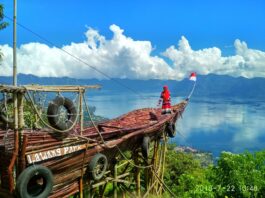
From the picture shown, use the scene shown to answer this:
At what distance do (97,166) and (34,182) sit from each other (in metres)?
2.84

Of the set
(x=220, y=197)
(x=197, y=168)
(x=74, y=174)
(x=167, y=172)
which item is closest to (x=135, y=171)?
(x=220, y=197)

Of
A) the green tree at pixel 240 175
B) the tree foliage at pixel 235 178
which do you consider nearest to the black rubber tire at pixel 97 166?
the tree foliage at pixel 235 178

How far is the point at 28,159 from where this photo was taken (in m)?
10.9

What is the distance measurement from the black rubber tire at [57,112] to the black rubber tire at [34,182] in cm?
145

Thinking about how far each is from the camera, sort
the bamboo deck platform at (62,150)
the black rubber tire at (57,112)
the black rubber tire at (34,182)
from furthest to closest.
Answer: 1. the black rubber tire at (57,112)
2. the bamboo deck platform at (62,150)
3. the black rubber tire at (34,182)

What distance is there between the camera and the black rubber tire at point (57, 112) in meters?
11.9

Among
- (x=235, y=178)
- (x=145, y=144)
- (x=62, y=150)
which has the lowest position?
(x=235, y=178)

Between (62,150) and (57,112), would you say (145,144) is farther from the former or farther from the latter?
(57,112)

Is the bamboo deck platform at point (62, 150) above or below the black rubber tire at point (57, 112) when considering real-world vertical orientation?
below

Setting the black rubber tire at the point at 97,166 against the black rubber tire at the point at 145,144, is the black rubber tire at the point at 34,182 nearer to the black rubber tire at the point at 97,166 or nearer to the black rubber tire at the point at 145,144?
the black rubber tire at the point at 97,166

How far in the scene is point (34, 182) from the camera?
456 inches

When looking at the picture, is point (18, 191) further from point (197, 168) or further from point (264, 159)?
point (197, 168)

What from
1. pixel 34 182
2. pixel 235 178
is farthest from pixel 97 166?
pixel 235 178

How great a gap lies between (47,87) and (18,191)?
10.6 feet
